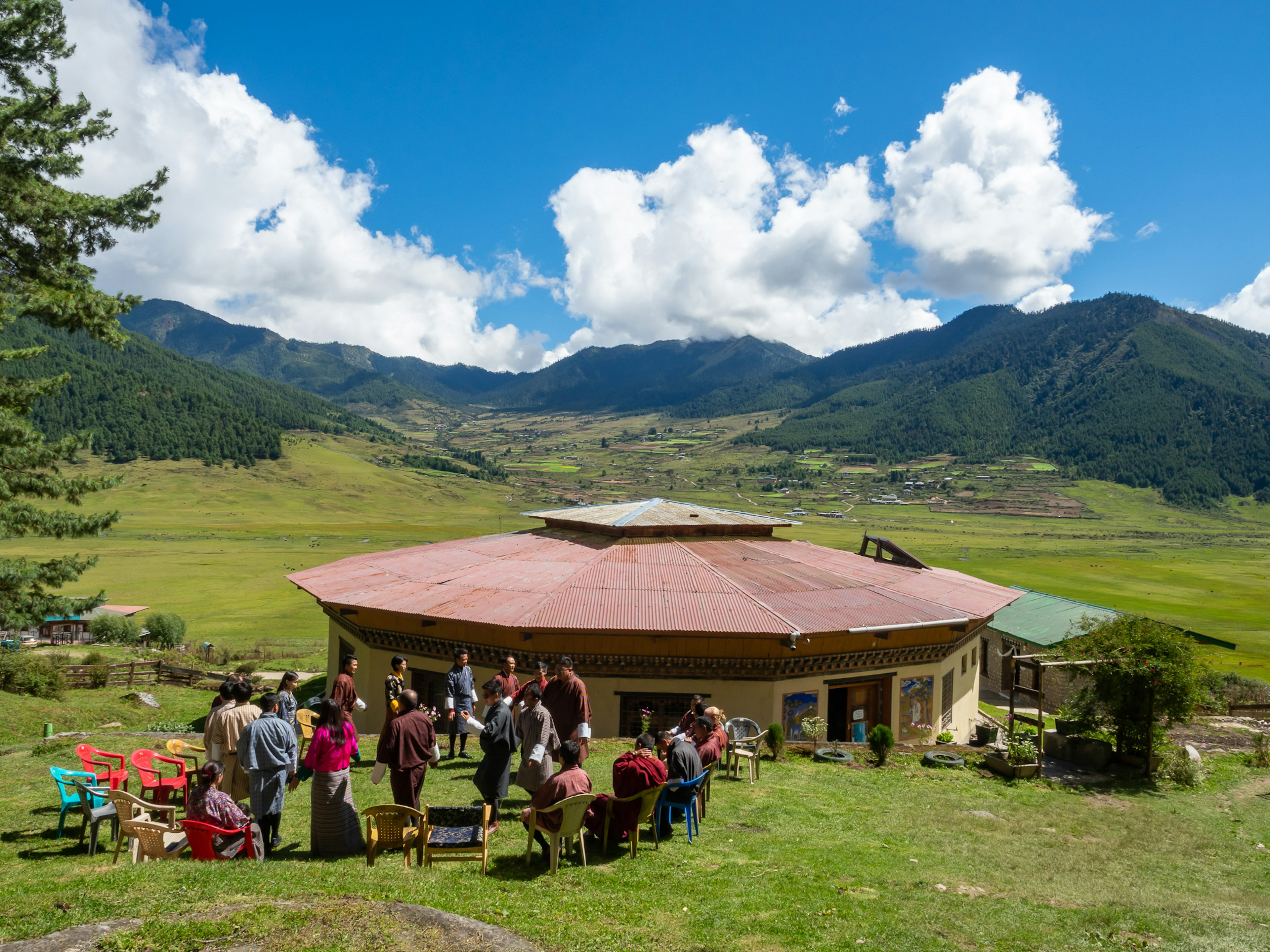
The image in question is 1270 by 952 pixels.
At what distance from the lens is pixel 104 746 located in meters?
16.1

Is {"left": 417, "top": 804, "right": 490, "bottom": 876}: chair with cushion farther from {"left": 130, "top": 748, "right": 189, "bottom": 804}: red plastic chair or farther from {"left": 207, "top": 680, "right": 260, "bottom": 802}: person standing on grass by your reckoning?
{"left": 130, "top": 748, "right": 189, "bottom": 804}: red plastic chair

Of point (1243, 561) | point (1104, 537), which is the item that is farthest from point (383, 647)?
point (1104, 537)

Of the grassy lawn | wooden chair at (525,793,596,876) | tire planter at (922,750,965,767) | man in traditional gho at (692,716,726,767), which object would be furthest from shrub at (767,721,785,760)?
wooden chair at (525,793,596,876)

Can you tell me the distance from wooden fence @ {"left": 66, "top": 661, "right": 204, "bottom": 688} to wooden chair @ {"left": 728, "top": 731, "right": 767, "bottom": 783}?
25919 mm

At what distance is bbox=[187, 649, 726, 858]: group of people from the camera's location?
8.34 metres

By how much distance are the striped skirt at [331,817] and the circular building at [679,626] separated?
343 inches

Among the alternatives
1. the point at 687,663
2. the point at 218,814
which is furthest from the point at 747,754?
the point at 218,814

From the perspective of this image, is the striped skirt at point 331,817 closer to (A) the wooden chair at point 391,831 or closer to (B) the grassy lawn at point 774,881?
(B) the grassy lawn at point 774,881

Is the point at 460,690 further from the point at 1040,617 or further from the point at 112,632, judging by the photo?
the point at 112,632

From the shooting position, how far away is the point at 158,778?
10.1 meters

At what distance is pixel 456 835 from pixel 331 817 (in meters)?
1.59

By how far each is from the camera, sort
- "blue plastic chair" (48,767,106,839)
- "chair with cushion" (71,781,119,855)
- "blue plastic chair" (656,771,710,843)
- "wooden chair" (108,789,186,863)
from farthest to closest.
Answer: "blue plastic chair" (656,771,710,843), "blue plastic chair" (48,767,106,839), "chair with cushion" (71,781,119,855), "wooden chair" (108,789,186,863)

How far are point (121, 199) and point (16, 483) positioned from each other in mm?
7356

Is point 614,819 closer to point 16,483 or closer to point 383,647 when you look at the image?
point 383,647
